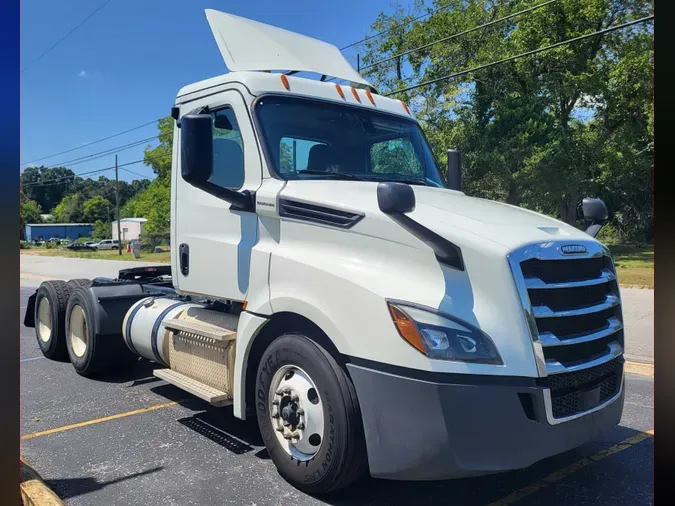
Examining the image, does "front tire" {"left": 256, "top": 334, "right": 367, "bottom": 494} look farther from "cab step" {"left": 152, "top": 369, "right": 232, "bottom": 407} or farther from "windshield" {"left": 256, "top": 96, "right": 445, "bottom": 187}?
"windshield" {"left": 256, "top": 96, "right": 445, "bottom": 187}

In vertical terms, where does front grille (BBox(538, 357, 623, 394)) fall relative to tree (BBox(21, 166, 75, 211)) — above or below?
below

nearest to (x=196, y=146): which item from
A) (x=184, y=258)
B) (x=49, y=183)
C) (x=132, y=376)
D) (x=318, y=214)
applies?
(x=318, y=214)

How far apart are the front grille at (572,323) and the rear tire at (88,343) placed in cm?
491

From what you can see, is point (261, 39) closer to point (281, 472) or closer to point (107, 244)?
point (281, 472)

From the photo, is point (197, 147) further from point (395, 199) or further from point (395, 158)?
point (395, 158)

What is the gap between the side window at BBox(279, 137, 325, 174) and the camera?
4148mm

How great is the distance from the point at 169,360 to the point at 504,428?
3.32 metres

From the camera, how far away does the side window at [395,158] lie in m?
4.59

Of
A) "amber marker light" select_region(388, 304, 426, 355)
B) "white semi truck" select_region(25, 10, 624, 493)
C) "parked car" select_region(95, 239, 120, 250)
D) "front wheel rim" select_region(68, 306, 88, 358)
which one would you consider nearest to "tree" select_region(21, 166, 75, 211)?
"parked car" select_region(95, 239, 120, 250)

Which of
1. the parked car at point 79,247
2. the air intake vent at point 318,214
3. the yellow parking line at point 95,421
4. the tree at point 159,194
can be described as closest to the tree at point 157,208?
the tree at point 159,194

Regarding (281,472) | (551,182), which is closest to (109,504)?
(281,472)

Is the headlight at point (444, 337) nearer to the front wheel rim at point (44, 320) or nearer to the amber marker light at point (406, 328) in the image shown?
the amber marker light at point (406, 328)

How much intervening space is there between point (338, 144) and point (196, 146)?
46.6 inches

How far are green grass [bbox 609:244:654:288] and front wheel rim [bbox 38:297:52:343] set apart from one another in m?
9.39
